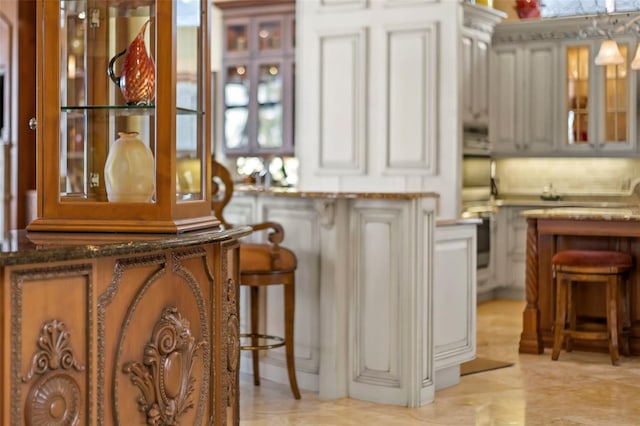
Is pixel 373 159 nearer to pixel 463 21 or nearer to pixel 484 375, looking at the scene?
pixel 463 21

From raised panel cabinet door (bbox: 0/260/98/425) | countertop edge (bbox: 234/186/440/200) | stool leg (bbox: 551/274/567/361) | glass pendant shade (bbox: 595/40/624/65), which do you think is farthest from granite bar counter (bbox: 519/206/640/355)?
raised panel cabinet door (bbox: 0/260/98/425)

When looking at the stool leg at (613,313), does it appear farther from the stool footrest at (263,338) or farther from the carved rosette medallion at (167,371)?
the carved rosette medallion at (167,371)

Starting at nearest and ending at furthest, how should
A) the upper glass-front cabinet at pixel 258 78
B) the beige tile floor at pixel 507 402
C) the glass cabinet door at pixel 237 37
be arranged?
the beige tile floor at pixel 507 402, the upper glass-front cabinet at pixel 258 78, the glass cabinet door at pixel 237 37

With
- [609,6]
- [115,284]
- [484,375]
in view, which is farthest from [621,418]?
[609,6]

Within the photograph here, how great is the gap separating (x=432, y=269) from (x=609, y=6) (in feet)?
17.9

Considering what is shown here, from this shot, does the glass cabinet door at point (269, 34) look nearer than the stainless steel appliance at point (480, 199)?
No

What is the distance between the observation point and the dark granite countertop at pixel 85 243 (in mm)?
2232

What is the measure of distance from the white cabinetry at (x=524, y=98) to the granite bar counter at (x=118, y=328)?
6.25 metres

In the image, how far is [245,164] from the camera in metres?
9.76

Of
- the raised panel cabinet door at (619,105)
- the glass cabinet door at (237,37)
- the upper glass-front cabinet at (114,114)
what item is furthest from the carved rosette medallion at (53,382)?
the glass cabinet door at (237,37)

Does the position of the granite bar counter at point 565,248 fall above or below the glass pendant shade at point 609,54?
below

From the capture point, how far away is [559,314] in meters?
5.88

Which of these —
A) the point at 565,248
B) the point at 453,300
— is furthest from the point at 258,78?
the point at 453,300

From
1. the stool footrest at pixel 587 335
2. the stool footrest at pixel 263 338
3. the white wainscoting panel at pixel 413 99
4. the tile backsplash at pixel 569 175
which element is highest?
the white wainscoting panel at pixel 413 99
